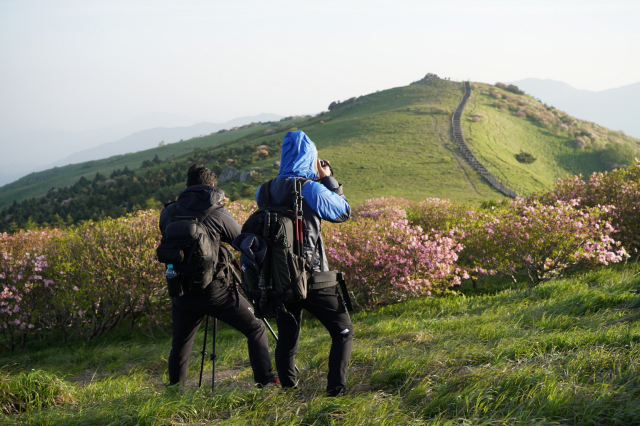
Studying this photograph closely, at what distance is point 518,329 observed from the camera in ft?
15.6

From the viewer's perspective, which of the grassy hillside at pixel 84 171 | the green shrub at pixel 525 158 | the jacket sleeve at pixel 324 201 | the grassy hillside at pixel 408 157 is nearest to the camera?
the jacket sleeve at pixel 324 201

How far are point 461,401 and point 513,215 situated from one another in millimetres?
7688

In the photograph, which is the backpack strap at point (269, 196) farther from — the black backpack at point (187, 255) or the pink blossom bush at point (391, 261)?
the pink blossom bush at point (391, 261)

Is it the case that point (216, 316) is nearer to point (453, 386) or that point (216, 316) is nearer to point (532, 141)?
point (453, 386)

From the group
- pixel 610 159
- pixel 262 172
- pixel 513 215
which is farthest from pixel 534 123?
pixel 513 215

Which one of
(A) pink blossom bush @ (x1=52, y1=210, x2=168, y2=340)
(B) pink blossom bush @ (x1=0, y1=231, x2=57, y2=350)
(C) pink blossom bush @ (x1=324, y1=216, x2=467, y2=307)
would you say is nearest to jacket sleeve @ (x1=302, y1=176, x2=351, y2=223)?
(C) pink blossom bush @ (x1=324, y1=216, x2=467, y2=307)

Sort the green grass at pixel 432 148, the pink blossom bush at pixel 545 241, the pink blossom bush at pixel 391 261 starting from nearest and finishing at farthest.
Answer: the pink blossom bush at pixel 545 241 < the pink blossom bush at pixel 391 261 < the green grass at pixel 432 148

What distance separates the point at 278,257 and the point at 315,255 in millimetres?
354

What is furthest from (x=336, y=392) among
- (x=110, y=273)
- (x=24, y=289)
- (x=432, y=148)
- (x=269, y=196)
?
(x=432, y=148)

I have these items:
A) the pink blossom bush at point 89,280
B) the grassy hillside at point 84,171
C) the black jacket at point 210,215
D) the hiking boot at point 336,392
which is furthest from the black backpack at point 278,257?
the grassy hillside at point 84,171

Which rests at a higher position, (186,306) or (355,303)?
(186,306)

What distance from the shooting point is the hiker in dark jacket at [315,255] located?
3221 millimetres

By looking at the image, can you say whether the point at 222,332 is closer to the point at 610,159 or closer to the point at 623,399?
the point at 623,399

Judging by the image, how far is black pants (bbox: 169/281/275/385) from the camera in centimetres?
366
